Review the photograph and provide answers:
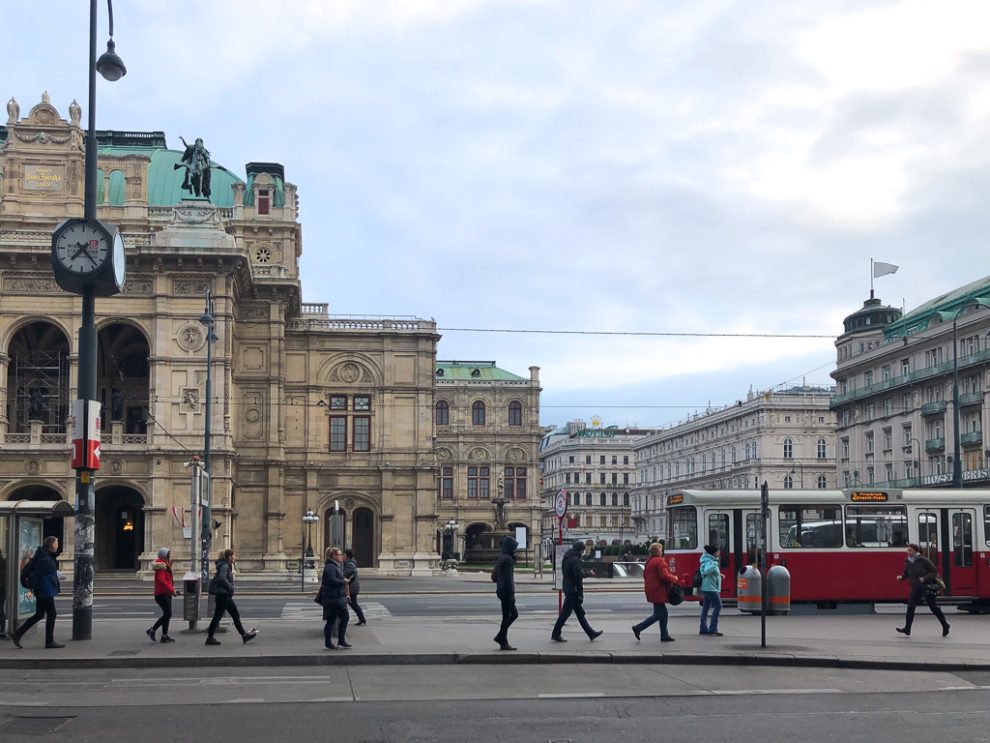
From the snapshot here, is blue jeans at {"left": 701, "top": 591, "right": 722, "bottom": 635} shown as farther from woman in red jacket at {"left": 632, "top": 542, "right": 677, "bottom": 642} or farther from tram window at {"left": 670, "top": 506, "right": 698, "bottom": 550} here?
tram window at {"left": 670, "top": 506, "right": 698, "bottom": 550}

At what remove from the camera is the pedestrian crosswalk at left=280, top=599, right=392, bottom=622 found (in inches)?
1103

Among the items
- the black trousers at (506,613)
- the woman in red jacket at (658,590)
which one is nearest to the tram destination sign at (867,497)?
the woman in red jacket at (658,590)

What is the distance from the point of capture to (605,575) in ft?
193

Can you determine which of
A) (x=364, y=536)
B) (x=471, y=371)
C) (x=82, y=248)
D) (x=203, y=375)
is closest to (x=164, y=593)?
(x=82, y=248)

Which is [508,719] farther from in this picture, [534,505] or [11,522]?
[534,505]

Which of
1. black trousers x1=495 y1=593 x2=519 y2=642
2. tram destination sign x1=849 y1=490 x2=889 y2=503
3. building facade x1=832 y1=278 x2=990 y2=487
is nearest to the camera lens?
black trousers x1=495 y1=593 x2=519 y2=642

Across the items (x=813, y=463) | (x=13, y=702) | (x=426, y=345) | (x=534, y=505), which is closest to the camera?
(x=13, y=702)

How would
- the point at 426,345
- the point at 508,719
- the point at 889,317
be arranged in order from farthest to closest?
the point at 889,317 → the point at 426,345 → the point at 508,719

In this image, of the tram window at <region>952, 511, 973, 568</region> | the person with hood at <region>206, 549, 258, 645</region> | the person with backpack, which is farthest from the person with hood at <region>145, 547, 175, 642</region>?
the tram window at <region>952, 511, 973, 568</region>

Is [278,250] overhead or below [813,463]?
overhead

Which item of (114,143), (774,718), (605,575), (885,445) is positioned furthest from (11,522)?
(885,445)

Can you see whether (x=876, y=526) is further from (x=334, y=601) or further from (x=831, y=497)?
(x=334, y=601)

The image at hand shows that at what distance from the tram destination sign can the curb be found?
11.5 meters

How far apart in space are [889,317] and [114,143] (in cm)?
5616
